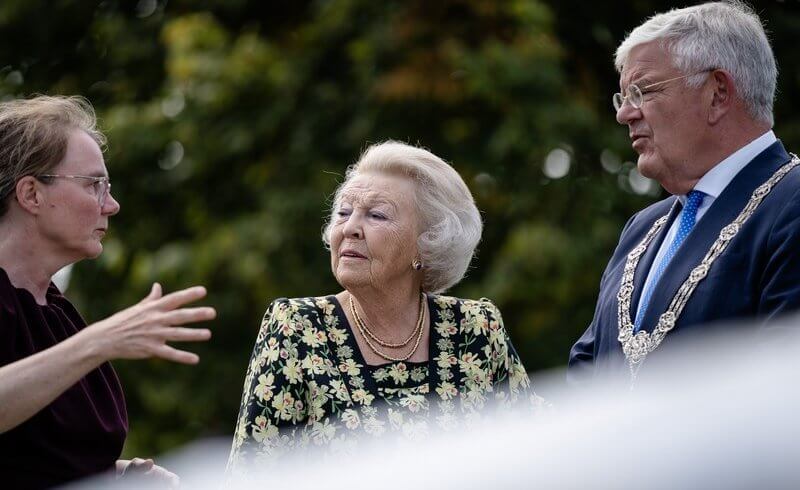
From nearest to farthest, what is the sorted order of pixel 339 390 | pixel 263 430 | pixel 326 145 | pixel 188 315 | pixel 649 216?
pixel 188 315
pixel 263 430
pixel 339 390
pixel 649 216
pixel 326 145

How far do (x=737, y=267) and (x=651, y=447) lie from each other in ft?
7.44

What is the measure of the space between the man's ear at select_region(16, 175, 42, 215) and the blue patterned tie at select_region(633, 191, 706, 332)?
6.15 feet

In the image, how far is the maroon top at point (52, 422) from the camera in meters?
3.32

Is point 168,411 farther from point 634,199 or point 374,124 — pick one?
point 634,199

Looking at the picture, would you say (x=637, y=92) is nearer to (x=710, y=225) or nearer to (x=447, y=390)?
(x=710, y=225)

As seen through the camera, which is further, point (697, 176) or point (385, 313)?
point (385, 313)

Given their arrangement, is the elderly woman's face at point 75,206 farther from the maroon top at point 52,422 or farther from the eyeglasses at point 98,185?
the maroon top at point 52,422

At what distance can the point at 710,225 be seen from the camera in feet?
12.3

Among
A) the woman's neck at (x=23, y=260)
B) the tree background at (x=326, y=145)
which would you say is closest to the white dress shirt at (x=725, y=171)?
the woman's neck at (x=23, y=260)

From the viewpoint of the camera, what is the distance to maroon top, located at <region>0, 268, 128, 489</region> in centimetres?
332

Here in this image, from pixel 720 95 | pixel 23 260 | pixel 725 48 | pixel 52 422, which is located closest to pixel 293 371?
pixel 52 422

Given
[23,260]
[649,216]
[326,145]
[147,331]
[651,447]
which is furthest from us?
[326,145]

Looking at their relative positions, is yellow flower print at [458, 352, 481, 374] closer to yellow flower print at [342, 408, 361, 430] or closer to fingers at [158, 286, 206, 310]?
yellow flower print at [342, 408, 361, 430]

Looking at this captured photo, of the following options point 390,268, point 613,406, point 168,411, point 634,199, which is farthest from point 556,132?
point 613,406
